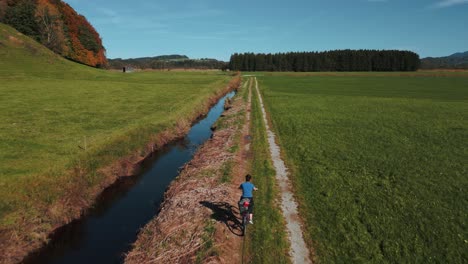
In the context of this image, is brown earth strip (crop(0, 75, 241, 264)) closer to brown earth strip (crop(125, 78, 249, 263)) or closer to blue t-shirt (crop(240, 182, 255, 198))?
brown earth strip (crop(125, 78, 249, 263))

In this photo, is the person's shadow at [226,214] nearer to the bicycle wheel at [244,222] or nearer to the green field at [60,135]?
the bicycle wheel at [244,222]

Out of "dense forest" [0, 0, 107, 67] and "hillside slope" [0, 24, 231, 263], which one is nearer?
"hillside slope" [0, 24, 231, 263]

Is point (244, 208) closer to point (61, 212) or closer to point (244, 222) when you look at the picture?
point (244, 222)

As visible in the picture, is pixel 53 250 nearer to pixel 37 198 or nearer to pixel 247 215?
pixel 37 198

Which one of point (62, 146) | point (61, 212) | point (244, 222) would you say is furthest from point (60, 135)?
point (244, 222)

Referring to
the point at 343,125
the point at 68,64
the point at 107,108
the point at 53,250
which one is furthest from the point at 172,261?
the point at 68,64

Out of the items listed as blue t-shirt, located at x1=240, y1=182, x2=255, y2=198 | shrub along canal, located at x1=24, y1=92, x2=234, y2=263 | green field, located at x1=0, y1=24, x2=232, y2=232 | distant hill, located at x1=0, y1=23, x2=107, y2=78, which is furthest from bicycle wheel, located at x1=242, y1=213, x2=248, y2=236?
distant hill, located at x1=0, y1=23, x2=107, y2=78

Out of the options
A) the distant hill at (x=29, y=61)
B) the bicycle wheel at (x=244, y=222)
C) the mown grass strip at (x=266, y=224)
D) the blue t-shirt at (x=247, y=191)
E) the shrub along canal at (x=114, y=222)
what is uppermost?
the distant hill at (x=29, y=61)

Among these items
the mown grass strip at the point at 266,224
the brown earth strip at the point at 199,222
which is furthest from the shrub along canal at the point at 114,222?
the mown grass strip at the point at 266,224
